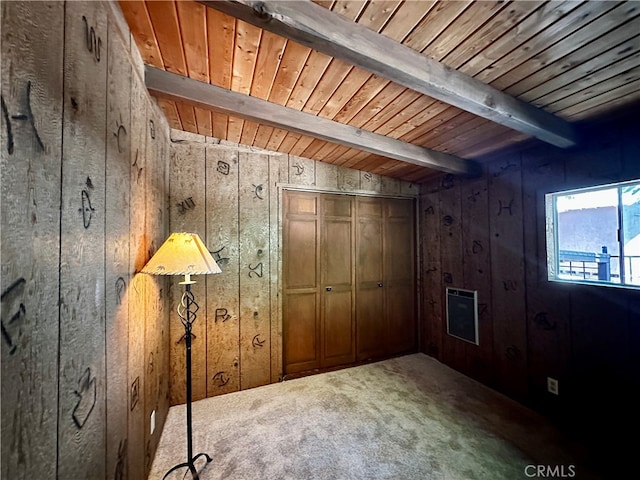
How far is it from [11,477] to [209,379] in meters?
2.11

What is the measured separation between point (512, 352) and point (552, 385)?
346mm

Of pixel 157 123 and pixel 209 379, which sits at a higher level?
pixel 157 123

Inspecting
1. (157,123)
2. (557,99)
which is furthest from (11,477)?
(557,99)

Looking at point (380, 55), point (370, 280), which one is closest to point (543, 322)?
point (370, 280)

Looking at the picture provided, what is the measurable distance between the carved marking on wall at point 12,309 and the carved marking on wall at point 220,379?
2213 mm

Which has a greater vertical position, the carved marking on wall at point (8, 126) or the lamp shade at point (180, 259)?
the carved marking on wall at point (8, 126)

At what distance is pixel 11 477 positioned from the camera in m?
Result: 0.54

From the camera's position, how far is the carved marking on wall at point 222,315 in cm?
247

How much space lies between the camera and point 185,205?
238cm

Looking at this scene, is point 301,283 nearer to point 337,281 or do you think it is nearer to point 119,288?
point 337,281

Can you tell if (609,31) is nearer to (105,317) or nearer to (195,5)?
(195,5)

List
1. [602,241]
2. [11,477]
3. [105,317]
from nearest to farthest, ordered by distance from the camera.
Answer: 1. [11,477]
2. [105,317]
3. [602,241]

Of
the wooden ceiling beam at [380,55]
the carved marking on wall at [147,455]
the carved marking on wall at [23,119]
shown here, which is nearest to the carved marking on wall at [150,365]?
the carved marking on wall at [147,455]

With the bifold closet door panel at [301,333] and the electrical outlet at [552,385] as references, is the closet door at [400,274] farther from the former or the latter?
the electrical outlet at [552,385]
